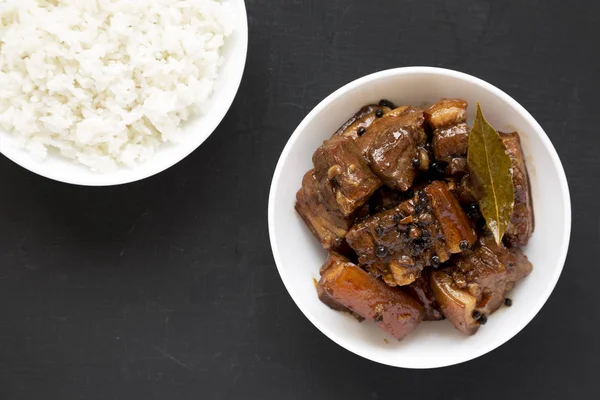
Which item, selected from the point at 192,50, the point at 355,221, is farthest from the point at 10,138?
the point at 355,221

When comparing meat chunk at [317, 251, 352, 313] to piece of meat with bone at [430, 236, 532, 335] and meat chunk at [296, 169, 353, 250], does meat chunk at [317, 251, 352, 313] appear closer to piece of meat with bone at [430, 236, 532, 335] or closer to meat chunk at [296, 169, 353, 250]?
meat chunk at [296, 169, 353, 250]

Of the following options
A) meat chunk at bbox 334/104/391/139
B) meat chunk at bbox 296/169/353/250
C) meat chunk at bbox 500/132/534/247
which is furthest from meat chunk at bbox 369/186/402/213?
meat chunk at bbox 500/132/534/247

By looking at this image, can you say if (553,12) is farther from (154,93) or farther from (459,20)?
(154,93)

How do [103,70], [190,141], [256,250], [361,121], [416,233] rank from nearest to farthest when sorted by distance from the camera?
[416,233] → [361,121] → [103,70] → [190,141] → [256,250]

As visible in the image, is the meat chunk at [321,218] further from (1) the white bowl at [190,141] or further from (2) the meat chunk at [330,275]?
(1) the white bowl at [190,141]

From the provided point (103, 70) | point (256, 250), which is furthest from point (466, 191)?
point (103, 70)

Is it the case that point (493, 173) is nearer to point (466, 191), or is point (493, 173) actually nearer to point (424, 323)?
point (466, 191)
